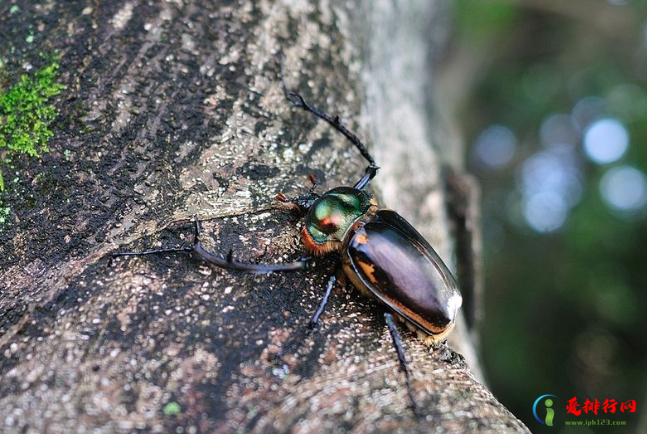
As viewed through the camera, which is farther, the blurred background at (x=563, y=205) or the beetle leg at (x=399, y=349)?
the blurred background at (x=563, y=205)

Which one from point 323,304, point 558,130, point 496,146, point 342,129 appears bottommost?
point 496,146

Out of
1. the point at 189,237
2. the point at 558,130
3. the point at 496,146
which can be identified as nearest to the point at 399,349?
the point at 189,237

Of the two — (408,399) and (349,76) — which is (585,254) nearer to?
(349,76)

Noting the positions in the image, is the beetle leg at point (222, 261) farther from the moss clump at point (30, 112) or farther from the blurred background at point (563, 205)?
the blurred background at point (563, 205)

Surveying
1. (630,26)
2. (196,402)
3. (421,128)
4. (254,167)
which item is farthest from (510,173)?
(196,402)

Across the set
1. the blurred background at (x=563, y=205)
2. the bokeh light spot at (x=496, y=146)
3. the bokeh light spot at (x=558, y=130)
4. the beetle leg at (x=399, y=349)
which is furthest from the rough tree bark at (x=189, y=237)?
the bokeh light spot at (x=496, y=146)

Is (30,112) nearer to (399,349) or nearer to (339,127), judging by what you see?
(339,127)
